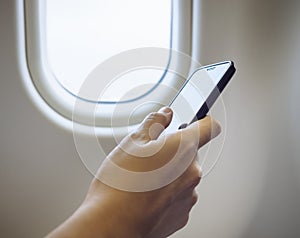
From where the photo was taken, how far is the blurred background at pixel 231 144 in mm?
708

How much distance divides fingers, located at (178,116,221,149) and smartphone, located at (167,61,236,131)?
46 millimetres

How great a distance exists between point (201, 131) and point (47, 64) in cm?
48

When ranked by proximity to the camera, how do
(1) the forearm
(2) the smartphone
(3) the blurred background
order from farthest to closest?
(3) the blurred background
(2) the smartphone
(1) the forearm

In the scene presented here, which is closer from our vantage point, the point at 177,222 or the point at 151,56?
the point at 177,222

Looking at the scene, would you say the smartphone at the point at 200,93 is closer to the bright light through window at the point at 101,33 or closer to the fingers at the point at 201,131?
the fingers at the point at 201,131

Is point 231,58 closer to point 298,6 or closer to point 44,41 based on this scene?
point 298,6

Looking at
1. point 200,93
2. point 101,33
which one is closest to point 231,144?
point 200,93

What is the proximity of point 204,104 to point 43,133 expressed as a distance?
40 centimetres

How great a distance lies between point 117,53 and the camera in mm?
793

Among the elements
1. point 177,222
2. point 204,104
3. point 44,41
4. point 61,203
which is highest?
point 44,41

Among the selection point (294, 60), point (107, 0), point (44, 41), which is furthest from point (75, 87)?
point (294, 60)

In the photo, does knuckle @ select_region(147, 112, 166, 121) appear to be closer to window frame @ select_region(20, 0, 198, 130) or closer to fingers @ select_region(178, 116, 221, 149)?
fingers @ select_region(178, 116, 221, 149)

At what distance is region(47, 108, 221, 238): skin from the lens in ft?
1.22

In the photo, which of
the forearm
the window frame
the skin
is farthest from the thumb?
the window frame
